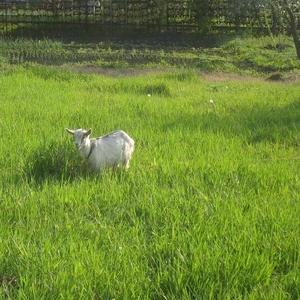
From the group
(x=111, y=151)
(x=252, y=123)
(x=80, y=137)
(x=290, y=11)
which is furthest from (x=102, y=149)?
(x=290, y=11)

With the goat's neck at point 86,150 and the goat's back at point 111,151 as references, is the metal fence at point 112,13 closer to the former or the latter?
the goat's back at point 111,151

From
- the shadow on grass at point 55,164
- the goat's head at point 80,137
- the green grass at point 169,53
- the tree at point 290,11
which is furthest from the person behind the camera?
the green grass at point 169,53

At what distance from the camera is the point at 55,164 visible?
4.60 meters

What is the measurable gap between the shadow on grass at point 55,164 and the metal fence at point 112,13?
697 inches

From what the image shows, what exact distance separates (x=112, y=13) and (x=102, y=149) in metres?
18.3

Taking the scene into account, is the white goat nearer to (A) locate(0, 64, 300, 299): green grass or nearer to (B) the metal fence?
(A) locate(0, 64, 300, 299): green grass

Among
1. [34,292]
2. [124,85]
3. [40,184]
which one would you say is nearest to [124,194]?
[40,184]

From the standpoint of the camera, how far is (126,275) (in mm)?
2760

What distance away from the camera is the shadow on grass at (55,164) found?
449cm

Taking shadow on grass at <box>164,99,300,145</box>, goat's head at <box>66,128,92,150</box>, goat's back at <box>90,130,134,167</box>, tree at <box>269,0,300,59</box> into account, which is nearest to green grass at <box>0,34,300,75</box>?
tree at <box>269,0,300,59</box>

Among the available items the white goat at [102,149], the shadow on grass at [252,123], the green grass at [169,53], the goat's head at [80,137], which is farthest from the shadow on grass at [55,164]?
the green grass at [169,53]

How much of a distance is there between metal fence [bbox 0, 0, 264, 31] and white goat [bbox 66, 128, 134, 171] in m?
17.7

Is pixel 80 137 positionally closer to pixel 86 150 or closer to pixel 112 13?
pixel 86 150

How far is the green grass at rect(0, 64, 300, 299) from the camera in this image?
8.93 ft
